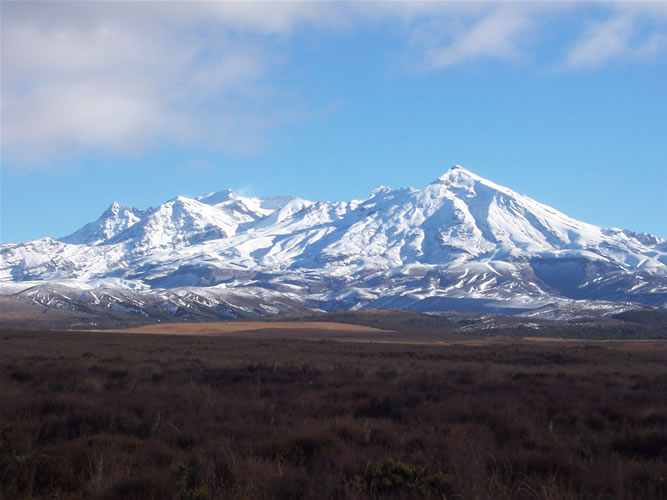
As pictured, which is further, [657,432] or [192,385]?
[192,385]

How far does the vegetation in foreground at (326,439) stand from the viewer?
28.2 ft

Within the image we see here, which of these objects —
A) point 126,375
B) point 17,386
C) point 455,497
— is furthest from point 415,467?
point 126,375

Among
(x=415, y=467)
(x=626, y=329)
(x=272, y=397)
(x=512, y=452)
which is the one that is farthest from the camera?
(x=626, y=329)

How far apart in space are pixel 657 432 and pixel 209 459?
7419 millimetres

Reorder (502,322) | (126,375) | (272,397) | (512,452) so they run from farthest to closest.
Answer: (502,322), (126,375), (272,397), (512,452)

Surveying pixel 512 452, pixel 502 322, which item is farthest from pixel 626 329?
pixel 512 452

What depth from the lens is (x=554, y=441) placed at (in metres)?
11.7

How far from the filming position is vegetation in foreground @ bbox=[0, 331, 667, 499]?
861 cm

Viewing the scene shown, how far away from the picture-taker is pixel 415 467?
933cm

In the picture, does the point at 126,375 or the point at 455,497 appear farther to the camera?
the point at 126,375

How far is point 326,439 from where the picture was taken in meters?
11.0

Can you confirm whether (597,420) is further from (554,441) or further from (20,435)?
(20,435)

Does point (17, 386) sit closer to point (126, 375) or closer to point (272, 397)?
point (126, 375)

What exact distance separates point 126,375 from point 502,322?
121 meters
